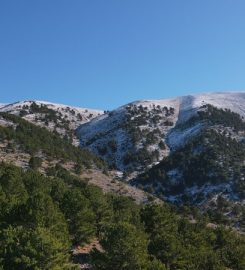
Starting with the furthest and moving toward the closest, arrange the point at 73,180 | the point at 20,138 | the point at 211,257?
the point at 20,138, the point at 73,180, the point at 211,257

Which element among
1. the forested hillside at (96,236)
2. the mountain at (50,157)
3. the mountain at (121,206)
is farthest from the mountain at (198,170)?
the forested hillside at (96,236)

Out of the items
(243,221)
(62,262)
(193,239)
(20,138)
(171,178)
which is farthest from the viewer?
(171,178)

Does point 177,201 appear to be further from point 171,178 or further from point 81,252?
point 81,252

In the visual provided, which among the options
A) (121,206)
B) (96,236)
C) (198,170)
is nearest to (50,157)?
(121,206)

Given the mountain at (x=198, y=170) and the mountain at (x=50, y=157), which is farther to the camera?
the mountain at (x=198, y=170)

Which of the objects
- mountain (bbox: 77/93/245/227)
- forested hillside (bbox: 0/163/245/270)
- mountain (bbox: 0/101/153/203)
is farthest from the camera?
mountain (bbox: 77/93/245/227)

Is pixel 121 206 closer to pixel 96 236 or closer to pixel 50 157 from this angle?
pixel 96 236

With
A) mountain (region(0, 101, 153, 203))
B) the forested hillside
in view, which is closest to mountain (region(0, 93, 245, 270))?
the forested hillside

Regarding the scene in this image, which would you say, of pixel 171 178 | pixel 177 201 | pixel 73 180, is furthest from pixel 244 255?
pixel 171 178

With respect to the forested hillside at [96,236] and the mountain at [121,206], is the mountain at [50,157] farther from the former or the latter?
the forested hillside at [96,236]

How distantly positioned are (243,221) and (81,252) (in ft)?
239

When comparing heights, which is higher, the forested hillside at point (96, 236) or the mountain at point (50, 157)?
the mountain at point (50, 157)

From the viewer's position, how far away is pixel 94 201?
68188mm

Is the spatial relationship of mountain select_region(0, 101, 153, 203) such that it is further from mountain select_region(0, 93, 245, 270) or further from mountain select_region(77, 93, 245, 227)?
mountain select_region(77, 93, 245, 227)
